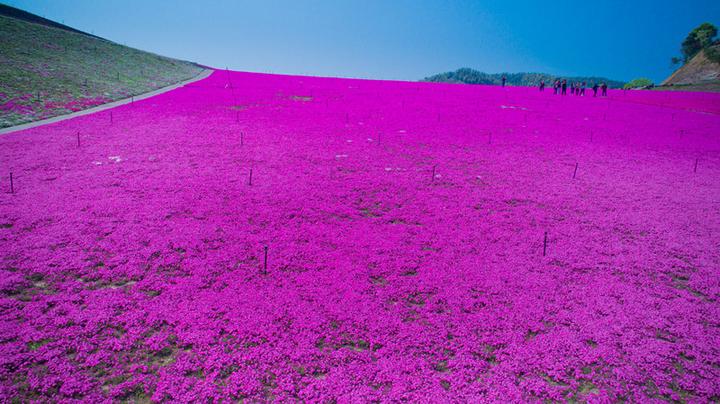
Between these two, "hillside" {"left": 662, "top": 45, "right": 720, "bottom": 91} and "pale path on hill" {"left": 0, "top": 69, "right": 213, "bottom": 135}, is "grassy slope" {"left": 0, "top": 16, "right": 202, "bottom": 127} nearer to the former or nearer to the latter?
"pale path on hill" {"left": 0, "top": 69, "right": 213, "bottom": 135}

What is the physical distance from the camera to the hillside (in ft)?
146

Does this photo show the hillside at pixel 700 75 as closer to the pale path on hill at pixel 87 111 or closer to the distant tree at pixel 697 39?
the distant tree at pixel 697 39

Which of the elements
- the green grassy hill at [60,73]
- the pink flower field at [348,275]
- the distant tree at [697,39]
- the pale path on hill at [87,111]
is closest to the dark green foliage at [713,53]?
the distant tree at [697,39]

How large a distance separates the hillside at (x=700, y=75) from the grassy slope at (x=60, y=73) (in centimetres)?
6486

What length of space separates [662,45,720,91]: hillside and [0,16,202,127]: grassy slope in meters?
64.9

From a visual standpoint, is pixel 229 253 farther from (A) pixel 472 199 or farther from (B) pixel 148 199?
(A) pixel 472 199

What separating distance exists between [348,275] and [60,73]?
3232 cm

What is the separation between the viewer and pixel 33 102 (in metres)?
20.1

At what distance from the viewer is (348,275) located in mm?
6668

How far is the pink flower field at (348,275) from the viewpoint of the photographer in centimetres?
448

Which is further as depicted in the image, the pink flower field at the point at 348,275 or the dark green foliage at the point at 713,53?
the dark green foliage at the point at 713,53

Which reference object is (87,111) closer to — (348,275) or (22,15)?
(348,275)

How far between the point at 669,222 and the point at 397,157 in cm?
911

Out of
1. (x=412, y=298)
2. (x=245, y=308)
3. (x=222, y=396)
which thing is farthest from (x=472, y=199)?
(x=222, y=396)
